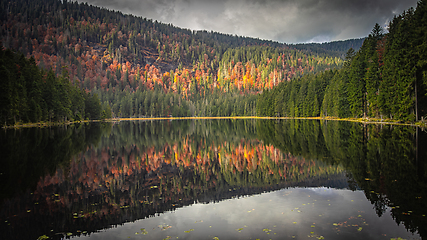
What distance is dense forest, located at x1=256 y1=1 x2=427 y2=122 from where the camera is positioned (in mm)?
38438

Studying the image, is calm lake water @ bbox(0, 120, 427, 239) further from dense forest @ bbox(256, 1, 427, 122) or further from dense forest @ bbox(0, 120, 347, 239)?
dense forest @ bbox(256, 1, 427, 122)

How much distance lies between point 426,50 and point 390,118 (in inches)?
721

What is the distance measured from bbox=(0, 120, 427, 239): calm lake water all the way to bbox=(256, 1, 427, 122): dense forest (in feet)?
73.5

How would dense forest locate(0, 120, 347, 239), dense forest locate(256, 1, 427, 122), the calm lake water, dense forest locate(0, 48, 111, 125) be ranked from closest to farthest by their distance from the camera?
the calm lake water < dense forest locate(0, 120, 347, 239) < dense forest locate(256, 1, 427, 122) < dense forest locate(0, 48, 111, 125)

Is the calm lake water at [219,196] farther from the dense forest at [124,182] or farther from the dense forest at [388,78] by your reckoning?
the dense forest at [388,78]

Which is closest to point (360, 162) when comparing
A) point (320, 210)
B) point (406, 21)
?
point (320, 210)

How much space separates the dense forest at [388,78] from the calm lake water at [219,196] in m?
22.4

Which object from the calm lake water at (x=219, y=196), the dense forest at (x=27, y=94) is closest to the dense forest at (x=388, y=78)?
the calm lake water at (x=219, y=196)

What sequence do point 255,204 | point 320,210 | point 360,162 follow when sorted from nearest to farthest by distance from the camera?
point 320,210, point 255,204, point 360,162

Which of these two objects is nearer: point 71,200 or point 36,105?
point 71,200

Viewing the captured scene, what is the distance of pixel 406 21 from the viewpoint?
42.3 meters

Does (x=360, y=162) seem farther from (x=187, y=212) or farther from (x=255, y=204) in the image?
(x=187, y=212)

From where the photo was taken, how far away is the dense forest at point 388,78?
126 ft

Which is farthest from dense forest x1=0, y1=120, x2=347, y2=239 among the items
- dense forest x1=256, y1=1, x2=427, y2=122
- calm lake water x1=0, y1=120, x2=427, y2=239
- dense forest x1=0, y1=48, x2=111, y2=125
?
dense forest x1=0, y1=48, x2=111, y2=125
